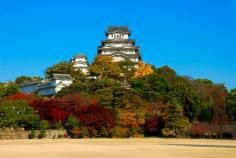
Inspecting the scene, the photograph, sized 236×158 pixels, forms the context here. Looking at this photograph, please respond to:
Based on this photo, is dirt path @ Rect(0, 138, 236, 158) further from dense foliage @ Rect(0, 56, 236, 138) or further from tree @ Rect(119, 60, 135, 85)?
tree @ Rect(119, 60, 135, 85)

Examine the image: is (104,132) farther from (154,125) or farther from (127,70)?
(127,70)

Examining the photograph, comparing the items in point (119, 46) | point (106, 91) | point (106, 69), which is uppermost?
point (119, 46)

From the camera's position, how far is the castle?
3039 inches

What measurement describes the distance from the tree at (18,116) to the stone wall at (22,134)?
2.42ft

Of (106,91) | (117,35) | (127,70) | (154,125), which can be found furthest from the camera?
(117,35)

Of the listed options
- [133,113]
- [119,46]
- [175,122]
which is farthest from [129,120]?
[119,46]

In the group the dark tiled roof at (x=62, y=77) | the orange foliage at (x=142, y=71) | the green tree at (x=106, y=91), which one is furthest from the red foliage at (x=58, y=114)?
the orange foliage at (x=142, y=71)

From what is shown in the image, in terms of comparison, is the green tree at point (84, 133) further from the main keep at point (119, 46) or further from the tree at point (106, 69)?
the main keep at point (119, 46)

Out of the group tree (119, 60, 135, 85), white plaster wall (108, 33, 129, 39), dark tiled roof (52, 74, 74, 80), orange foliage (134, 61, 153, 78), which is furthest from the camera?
white plaster wall (108, 33, 129, 39)

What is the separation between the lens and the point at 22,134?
157 ft

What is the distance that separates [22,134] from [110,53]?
41.4m

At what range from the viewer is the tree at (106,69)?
70688mm

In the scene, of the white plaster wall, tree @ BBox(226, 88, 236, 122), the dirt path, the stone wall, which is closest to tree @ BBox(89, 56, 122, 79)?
the white plaster wall

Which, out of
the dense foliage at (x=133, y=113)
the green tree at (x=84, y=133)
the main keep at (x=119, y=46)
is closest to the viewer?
the green tree at (x=84, y=133)
